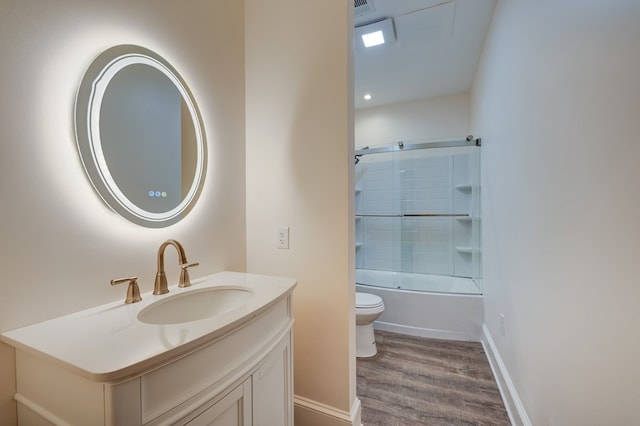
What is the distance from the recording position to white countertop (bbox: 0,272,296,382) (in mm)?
541

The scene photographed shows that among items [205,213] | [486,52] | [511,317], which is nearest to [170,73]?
[205,213]

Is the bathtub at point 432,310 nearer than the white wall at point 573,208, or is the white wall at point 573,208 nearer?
the white wall at point 573,208

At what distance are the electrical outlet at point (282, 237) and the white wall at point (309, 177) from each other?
3 cm

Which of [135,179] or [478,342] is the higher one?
[135,179]

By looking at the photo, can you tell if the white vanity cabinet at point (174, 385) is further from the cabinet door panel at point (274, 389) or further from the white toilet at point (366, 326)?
the white toilet at point (366, 326)

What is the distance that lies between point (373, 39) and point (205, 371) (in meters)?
2.55

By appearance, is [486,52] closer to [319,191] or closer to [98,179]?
[319,191]

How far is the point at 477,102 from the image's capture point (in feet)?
8.91

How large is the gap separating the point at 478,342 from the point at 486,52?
256 centimetres

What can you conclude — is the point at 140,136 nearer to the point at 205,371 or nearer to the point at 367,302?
the point at 205,371

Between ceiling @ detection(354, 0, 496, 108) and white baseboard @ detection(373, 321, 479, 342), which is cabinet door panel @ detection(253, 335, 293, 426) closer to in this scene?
white baseboard @ detection(373, 321, 479, 342)

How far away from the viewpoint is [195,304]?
110 cm

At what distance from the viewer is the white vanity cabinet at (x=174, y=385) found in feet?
1.78

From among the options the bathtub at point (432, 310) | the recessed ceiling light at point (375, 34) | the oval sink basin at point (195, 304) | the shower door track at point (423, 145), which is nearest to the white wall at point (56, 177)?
the oval sink basin at point (195, 304)
